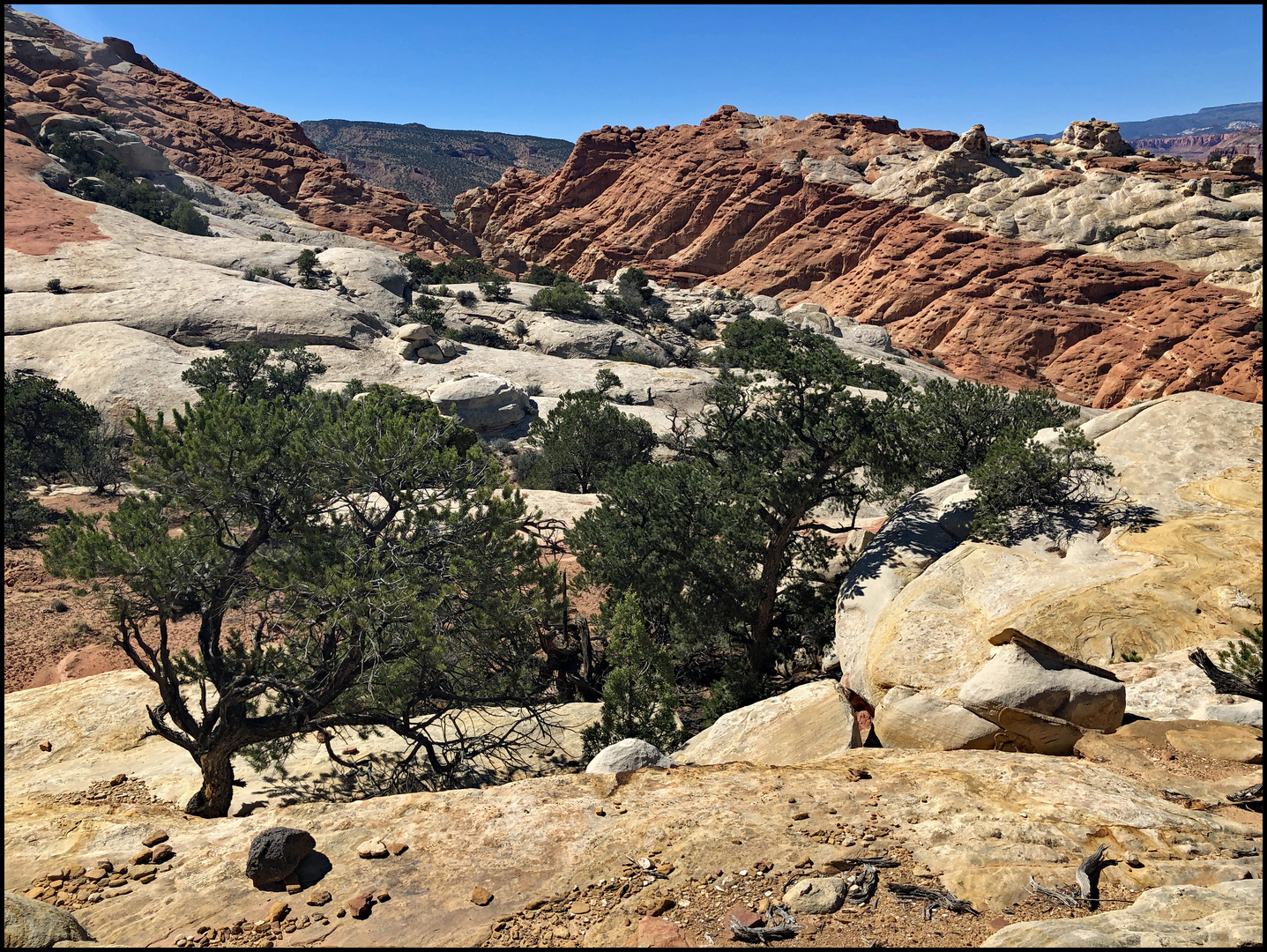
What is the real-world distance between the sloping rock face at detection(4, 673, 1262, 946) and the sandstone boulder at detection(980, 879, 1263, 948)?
0.75 m

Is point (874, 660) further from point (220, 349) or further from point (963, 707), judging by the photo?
point (220, 349)

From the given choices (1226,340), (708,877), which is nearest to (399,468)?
(708,877)

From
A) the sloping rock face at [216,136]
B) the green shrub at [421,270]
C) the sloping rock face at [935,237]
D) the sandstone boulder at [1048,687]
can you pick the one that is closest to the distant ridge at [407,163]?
the sloping rock face at [216,136]

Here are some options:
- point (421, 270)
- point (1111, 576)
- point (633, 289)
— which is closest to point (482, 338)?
point (421, 270)

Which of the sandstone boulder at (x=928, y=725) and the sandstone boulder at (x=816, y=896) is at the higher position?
the sandstone boulder at (x=816, y=896)

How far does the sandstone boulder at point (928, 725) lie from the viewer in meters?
9.70

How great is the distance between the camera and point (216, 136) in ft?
323

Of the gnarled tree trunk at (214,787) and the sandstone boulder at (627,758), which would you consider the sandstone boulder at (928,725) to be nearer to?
the sandstone boulder at (627,758)

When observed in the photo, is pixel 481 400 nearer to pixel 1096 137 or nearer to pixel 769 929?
pixel 769 929

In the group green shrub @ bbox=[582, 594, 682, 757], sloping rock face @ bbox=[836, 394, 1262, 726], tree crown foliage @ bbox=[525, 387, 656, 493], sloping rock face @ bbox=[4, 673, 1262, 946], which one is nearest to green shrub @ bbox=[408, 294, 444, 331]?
tree crown foliage @ bbox=[525, 387, 656, 493]

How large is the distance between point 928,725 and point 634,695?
5.18 m

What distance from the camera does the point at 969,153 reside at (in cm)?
7688

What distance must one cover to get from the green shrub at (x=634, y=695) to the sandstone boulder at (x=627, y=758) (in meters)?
1.95

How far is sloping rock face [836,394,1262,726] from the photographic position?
1109 centimetres
